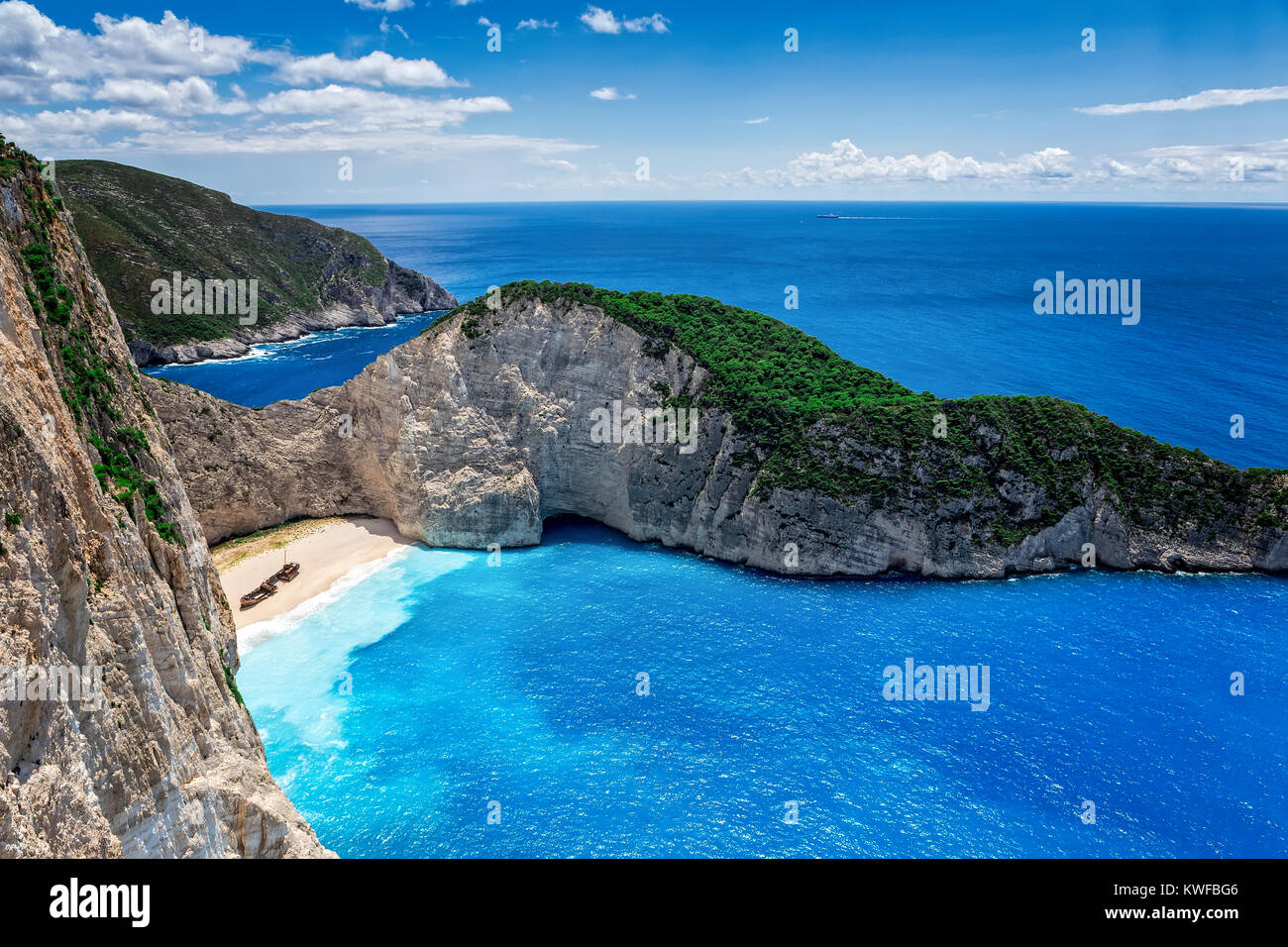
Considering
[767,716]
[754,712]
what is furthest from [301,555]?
[767,716]

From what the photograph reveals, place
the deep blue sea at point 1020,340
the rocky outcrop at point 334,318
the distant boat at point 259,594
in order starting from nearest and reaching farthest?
the distant boat at point 259,594
the deep blue sea at point 1020,340
the rocky outcrop at point 334,318

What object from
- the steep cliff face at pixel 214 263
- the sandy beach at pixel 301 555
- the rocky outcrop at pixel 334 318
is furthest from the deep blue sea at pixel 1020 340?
the sandy beach at pixel 301 555

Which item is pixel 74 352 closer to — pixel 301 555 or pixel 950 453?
pixel 301 555

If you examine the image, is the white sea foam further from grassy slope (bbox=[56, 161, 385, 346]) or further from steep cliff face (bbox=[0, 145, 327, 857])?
grassy slope (bbox=[56, 161, 385, 346])

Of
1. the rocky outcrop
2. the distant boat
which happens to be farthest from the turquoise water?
the rocky outcrop

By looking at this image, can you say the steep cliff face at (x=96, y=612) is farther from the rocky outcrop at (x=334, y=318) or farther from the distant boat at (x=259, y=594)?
the rocky outcrop at (x=334, y=318)

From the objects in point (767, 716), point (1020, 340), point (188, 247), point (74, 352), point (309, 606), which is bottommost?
point (767, 716)
